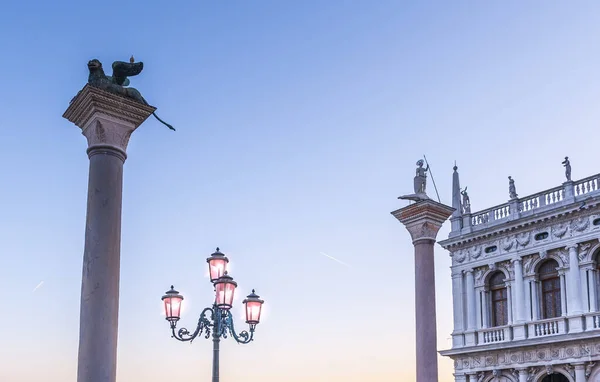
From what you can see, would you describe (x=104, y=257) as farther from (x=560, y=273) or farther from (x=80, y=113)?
(x=560, y=273)

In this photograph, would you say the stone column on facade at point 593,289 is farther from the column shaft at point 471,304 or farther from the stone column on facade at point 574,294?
the column shaft at point 471,304

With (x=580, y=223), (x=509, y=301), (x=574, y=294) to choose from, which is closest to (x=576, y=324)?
(x=574, y=294)

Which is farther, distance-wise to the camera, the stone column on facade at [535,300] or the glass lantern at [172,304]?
the stone column on facade at [535,300]

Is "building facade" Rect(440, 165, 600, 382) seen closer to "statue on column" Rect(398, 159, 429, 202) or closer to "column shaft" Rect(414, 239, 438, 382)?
"statue on column" Rect(398, 159, 429, 202)

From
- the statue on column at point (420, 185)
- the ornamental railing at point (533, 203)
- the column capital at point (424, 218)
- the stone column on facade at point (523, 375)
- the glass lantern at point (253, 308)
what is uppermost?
the ornamental railing at point (533, 203)

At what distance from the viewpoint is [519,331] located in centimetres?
3028

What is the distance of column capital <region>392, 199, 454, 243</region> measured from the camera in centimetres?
1284

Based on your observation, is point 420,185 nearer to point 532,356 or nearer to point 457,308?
point 532,356

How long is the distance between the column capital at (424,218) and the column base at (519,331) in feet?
61.4

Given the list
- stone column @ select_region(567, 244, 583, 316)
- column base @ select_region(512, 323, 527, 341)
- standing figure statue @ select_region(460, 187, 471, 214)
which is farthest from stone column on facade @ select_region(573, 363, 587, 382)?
standing figure statue @ select_region(460, 187, 471, 214)

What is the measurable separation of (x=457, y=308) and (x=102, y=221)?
2626 cm

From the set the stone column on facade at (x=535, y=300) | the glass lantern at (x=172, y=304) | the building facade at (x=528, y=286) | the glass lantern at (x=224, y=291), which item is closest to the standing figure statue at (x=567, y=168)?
the building facade at (x=528, y=286)

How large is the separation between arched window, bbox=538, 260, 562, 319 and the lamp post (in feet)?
64.2

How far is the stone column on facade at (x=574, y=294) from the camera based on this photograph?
28.2 metres
